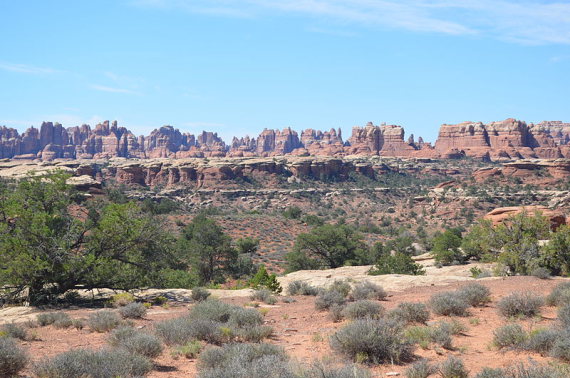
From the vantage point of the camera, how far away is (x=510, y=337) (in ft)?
26.4

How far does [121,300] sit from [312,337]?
7.73m

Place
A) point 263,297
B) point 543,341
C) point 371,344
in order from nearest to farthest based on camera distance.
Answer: point 543,341, point 371,344, point 263,297

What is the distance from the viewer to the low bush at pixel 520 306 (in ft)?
33.9

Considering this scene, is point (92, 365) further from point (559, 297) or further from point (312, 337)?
point (559, 297)

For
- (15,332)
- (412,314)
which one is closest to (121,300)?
(15,332)

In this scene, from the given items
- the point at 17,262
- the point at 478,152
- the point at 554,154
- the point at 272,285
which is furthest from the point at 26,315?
the point at 554,154

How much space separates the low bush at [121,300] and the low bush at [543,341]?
38.2 ft

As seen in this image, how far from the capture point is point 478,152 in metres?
144

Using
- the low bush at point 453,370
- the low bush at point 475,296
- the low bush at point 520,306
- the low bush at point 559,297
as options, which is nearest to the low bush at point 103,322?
the low bush at point 453,370

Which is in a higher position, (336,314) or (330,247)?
(336,314)

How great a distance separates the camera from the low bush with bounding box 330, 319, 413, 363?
767 centimetres

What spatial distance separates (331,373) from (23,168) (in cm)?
8669

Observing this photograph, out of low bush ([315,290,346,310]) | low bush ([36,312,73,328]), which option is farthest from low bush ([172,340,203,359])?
low bush ([315,290,346,310])

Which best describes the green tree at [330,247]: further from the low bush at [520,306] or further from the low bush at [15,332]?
the low bush at [15,332]
